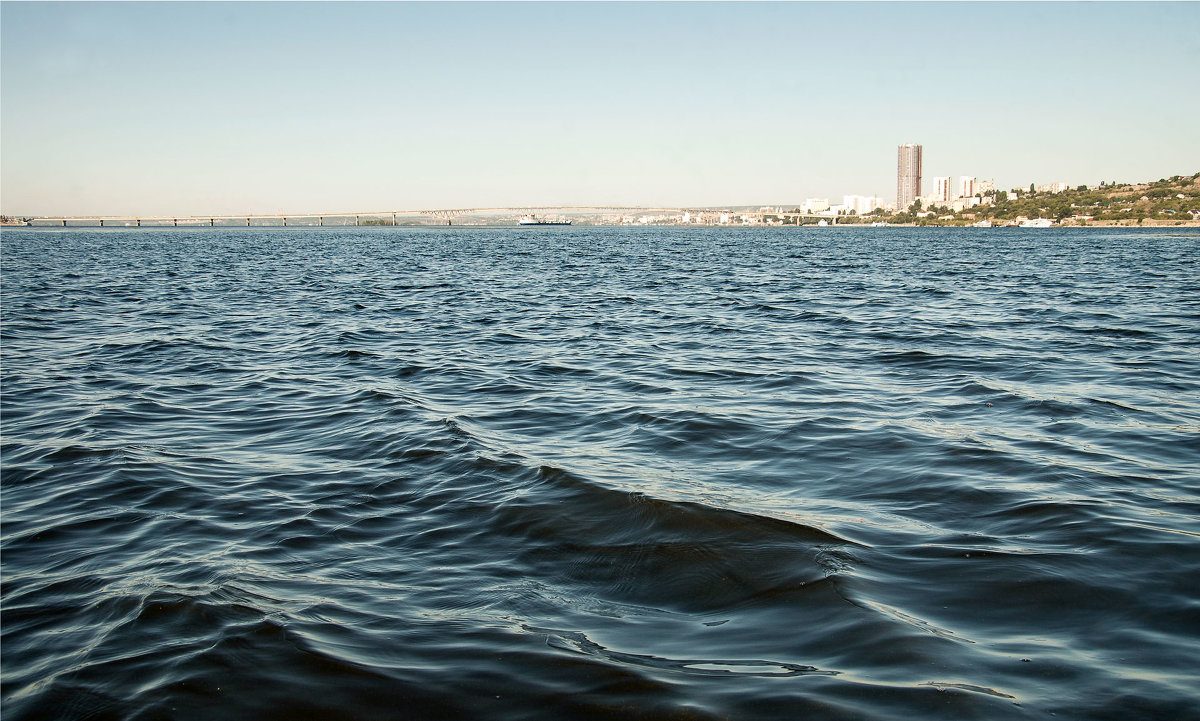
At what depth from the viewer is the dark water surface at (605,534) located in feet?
12.5

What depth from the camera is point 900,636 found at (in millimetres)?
4215

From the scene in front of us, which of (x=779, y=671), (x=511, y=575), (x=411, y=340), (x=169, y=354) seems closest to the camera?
(x=779, y=671)

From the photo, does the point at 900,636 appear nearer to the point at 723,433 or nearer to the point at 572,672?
the point at 572,672

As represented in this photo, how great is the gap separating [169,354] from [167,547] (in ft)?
35.0

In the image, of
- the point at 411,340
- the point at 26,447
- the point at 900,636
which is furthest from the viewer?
the point at 411,340

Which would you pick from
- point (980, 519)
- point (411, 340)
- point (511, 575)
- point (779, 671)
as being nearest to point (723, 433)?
point (980, 519)

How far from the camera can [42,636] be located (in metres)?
4.39

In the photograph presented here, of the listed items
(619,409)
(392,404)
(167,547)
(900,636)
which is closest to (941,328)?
(619,409)

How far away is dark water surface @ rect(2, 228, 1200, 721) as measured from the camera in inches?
151

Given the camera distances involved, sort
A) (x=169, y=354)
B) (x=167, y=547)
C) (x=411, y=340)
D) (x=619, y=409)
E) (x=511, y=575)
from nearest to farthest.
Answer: (x=511, y=575) → (x=167, y=547) → (x=619, y=409) → (x=169, y=354) → (x=411, y=340)

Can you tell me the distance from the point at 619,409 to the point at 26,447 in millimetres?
6437

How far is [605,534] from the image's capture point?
19.4 feet

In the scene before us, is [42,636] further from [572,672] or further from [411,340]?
[411,340]

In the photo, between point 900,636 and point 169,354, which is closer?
point 900,636
